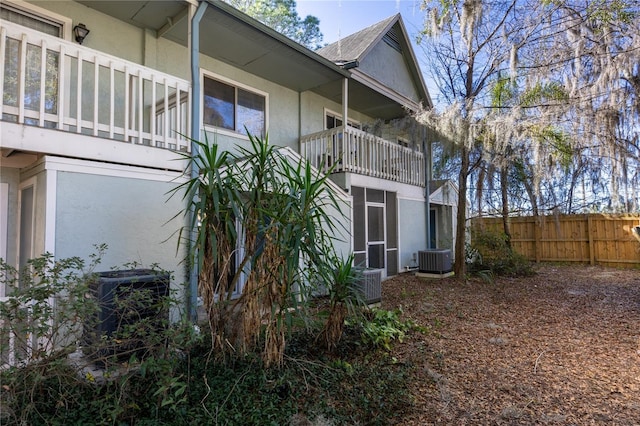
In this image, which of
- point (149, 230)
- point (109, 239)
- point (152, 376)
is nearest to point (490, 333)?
point (152, 376)

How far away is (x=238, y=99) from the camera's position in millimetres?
7852

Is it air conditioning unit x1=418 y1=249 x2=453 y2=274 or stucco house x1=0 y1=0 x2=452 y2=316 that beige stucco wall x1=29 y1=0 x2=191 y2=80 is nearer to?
stucco house x1=0 y1=0 x2=452 y2=316

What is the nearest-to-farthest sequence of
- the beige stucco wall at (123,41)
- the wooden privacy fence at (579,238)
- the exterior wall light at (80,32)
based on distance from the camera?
the exterior wall light at (80,32) < the beige stucco wall at (123,41) < the wooden privacy fence at (579,238)

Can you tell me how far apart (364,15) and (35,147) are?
1094 centimetres

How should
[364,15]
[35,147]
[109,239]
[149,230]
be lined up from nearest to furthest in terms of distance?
[35,147] < [109,239] < [149,230] < [364,15]

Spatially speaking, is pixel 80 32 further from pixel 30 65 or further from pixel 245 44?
pixel 245 44

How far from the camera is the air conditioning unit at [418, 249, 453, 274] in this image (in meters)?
9.61

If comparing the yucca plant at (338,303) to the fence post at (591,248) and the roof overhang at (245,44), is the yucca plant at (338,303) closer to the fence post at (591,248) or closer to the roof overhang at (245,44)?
the roof overhang at (245,44)

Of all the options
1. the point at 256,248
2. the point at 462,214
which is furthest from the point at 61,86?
the point at 462,214

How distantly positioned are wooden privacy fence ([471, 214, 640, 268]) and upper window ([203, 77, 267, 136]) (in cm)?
743

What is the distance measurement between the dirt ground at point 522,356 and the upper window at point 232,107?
196 inches

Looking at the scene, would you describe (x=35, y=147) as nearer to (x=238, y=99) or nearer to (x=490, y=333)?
(x=238, y=99)

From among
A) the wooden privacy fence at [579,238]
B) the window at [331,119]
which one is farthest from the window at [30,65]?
the wooden privacy fence at [579,238]

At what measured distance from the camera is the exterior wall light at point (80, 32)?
5320 mm
